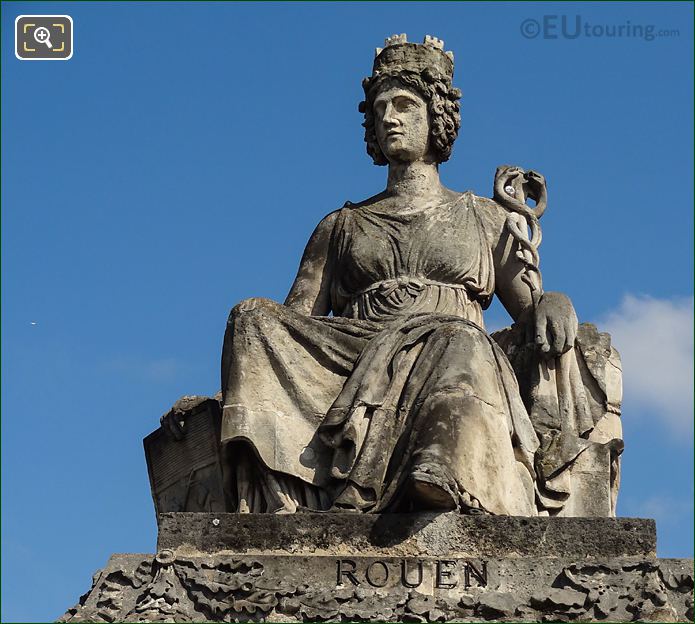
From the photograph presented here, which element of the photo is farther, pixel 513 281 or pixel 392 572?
pixel 513 281

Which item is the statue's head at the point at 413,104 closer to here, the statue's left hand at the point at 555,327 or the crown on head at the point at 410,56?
the crown on head at the point at 410,56

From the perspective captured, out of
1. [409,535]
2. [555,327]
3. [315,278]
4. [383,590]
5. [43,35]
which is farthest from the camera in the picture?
[43,35]

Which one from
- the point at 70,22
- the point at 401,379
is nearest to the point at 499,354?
the point at 401,379

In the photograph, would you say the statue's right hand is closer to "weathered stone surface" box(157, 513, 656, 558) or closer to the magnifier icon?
"weathered stone surface" box(157, 513, 656, 558)

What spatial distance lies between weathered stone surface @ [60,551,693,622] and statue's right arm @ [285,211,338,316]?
3.84 metres

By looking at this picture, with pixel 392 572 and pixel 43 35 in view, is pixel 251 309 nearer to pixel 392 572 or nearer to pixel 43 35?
pixel 392 572

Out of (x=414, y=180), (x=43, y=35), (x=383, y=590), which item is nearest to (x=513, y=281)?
(x=414, y=180)

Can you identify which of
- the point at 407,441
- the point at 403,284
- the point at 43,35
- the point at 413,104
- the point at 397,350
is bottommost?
the point at 407,441

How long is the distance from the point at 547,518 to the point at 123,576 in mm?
3143

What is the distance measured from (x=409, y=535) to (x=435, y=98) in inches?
197

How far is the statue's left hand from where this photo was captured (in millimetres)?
18219

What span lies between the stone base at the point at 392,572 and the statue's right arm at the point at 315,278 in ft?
11.4

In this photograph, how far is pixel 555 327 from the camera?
1823 centimetres

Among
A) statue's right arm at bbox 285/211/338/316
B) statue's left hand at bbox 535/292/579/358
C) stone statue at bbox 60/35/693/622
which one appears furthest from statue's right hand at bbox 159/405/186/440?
statue's left hand at bbox 535/292/579/358
